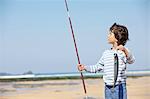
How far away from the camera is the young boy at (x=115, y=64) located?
3.95 m

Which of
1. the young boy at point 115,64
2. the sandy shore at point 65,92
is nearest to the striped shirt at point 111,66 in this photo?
the young boy at point 115,64

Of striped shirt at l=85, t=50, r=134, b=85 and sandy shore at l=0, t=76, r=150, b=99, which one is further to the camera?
sandy shore at l=0, t=76, r=150, b=99

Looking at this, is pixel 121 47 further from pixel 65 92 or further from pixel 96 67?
pixel 65 92

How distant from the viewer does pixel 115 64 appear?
3.95 metres

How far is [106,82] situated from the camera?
3.99 metres

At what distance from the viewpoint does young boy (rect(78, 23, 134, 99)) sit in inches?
155

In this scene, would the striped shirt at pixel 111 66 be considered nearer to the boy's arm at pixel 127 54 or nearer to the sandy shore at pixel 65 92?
the boy's arm at pixel 127 54

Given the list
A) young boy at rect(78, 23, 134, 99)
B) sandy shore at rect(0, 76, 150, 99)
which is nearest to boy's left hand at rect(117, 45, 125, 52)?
young boy at rect(78, 23, 134, 99)

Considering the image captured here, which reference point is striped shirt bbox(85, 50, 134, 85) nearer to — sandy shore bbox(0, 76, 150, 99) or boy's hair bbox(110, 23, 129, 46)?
boy's hair bbox(110, 23, 129, 46)

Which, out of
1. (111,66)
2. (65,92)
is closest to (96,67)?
(111,66)

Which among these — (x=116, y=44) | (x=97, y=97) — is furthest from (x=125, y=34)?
(x=97, y=97)

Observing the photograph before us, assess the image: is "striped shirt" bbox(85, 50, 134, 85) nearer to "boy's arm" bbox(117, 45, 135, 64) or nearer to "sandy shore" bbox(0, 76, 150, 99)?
"boy's arm" bbox(117, 45, 135, 64)

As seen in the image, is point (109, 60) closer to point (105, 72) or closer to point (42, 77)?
point (105, 72)

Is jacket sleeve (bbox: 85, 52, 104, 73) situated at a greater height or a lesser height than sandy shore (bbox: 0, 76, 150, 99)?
greater
